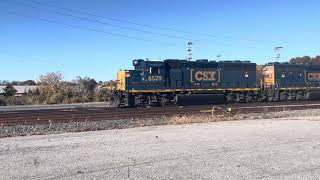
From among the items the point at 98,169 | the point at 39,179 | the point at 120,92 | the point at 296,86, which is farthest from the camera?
the point at 296,86

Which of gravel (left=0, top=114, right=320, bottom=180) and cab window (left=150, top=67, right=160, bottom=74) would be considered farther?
cab window (left=150, top=67, right=160, bottom=74)

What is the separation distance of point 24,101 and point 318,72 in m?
30.3

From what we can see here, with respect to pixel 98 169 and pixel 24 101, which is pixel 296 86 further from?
pixel 98 169

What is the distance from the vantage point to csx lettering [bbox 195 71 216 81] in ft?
118

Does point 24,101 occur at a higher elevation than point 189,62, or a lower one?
lower

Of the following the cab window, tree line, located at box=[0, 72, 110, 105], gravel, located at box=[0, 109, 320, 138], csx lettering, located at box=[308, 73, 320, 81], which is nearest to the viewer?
gravel, located at box=[0, 109, 320, 138]

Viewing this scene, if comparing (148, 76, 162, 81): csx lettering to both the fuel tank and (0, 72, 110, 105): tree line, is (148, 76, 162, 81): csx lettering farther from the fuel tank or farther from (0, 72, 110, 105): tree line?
(0, 72, 110, 105): tree line

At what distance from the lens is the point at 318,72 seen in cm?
4419

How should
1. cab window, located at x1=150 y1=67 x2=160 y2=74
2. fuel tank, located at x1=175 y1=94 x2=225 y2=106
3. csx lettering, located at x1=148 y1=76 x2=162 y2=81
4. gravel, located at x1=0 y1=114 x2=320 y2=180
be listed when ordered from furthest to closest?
fuel tank, located at x1=175 y1=94 x2=225 y2=106, cab window, located at x1=150 y1=67 x2=160 y2=74, csx lettering, located at x1=148 y1=76 x2=162 y2=81, gravel, located at x1=0 y1=114 x2=320 y2=180

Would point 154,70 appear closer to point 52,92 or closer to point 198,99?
point 198,99

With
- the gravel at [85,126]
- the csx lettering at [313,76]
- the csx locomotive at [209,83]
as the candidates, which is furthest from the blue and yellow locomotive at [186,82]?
the gravel at [85,126]

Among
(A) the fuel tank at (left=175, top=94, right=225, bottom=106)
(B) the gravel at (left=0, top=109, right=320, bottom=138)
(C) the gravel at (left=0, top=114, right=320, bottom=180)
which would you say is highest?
(A) the fuel tank at (left=175, top=94, right=225, bottom=106)

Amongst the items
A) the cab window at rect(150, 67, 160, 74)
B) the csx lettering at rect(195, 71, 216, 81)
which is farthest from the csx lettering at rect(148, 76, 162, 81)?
the csx lettering at rect(195, 71, 216, 81)

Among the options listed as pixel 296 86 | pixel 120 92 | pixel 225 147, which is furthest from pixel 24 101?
pixel 225 147
